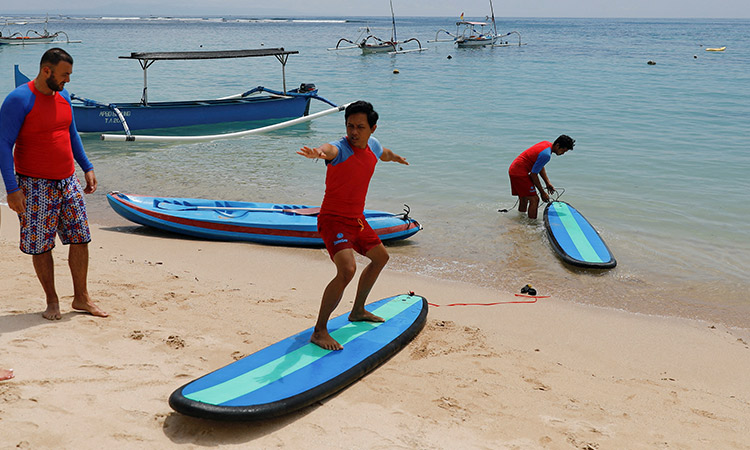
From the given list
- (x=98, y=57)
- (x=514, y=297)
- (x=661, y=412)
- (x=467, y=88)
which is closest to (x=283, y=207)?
(x=514, y=297)

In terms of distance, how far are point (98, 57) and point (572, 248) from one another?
159 ft

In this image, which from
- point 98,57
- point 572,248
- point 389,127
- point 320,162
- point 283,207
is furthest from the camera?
point 98,57

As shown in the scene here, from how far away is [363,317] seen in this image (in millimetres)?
5426

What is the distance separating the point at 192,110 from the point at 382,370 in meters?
15.1

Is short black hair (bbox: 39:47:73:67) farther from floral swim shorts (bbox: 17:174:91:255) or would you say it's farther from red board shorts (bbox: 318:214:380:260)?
red board shorts (bbox: 318:214:380:260)

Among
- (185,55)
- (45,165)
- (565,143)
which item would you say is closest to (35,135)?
(45,165)

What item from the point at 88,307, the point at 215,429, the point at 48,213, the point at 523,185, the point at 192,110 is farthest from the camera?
the point at 192,110

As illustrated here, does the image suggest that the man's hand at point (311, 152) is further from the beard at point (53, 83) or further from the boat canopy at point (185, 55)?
the boat canopy at point (185, 55)

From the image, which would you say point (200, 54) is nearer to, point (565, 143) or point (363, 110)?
point (565, 143)

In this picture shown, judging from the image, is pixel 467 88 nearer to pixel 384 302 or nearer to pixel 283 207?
pixel 283 207

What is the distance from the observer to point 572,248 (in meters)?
8.84

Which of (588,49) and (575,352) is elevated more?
(588,49)

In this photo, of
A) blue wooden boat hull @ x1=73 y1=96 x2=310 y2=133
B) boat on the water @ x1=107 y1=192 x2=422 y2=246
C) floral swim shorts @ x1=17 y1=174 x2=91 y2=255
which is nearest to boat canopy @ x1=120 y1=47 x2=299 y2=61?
blue wooden boat hull @ x1=73 y1=96 x2=310 y2=133

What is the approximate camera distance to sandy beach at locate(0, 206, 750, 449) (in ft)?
12.3
